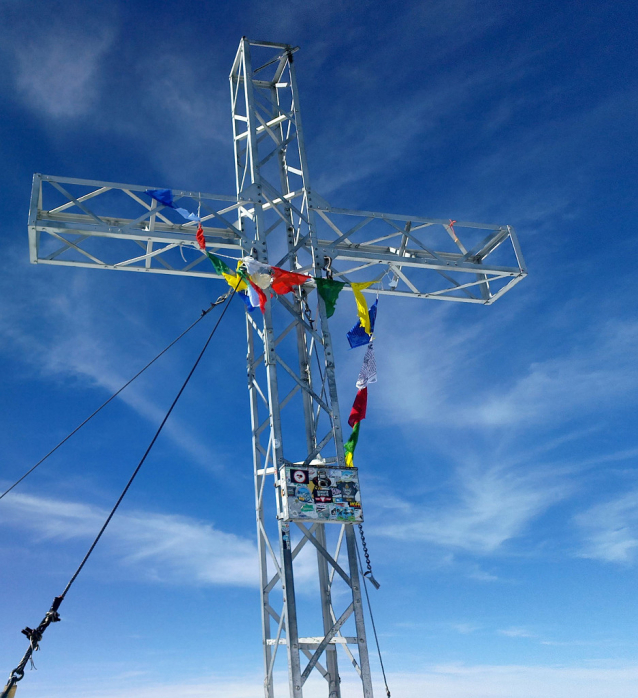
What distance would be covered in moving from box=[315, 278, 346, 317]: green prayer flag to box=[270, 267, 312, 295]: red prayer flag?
1.37 ft

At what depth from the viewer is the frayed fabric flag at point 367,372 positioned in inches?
583

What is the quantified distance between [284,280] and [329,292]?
1.08m

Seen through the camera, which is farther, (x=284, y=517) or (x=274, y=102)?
(x=274, y=102)

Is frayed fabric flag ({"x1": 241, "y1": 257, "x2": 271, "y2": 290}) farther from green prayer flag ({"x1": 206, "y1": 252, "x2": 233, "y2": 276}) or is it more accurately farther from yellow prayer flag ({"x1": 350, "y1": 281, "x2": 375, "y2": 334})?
yellow prayer flag ({"x1": 350, "y1": 281, "x2": 375, "y2": 334})

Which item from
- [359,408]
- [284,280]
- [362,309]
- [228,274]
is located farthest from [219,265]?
[359,408]

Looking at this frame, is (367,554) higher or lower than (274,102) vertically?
lower

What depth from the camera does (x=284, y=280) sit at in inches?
563

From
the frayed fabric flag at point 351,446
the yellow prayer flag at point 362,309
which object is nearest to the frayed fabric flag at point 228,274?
the yellow prayer flag at point 362,309

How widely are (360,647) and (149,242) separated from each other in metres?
9.22

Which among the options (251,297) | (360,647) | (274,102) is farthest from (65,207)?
(360,647)

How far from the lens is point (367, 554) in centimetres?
1291

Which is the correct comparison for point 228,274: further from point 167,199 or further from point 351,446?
point 351,446

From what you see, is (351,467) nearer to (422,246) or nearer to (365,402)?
(365,402)

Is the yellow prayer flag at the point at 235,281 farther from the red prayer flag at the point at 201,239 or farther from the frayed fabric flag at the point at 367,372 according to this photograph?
the frayed fabric flag at the point at 367,372
